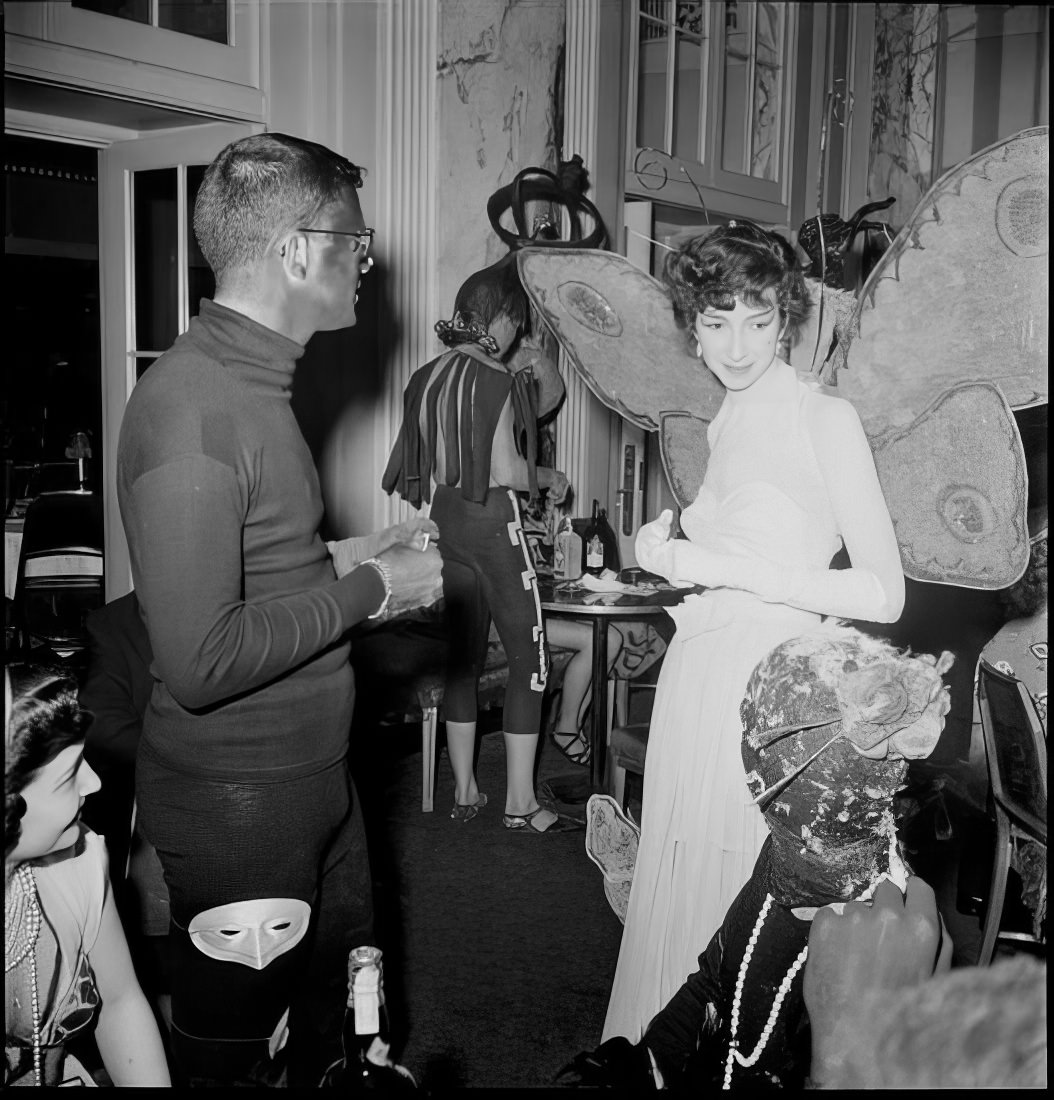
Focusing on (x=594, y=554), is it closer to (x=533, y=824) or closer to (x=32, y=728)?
(x=533, y=824)

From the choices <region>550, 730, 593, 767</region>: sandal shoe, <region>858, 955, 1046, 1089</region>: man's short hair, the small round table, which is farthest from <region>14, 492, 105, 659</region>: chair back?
<region>858, 955, 1046, 1089</region>: man's short hair

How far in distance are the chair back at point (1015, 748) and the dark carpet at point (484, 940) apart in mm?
968

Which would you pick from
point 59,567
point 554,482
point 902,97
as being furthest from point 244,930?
point 902,97

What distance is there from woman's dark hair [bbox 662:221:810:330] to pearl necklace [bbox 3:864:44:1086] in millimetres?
1233

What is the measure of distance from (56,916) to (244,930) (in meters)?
0.25

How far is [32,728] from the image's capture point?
1298 mm

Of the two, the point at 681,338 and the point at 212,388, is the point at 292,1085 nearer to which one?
the point at 212,388

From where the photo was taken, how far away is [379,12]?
12.8ft

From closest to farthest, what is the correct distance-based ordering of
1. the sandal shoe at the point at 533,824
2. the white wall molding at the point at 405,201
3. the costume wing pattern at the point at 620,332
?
1. the costume wing pattern at the point at 620,332
2. the sandal shoe at the point at 533,824
3. the white wall molding at the point at 405,201

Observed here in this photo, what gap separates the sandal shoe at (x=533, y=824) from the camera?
3.66m

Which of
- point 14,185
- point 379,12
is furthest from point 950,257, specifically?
point 14,185

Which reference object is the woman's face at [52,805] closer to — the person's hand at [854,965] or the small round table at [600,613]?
the person's hand at [854,965]

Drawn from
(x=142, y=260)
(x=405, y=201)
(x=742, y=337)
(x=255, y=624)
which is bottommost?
(x=255, y=624)

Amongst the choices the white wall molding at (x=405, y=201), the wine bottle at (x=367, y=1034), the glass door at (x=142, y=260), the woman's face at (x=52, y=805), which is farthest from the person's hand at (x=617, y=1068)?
the white wall molding at (x=405, y=201)
